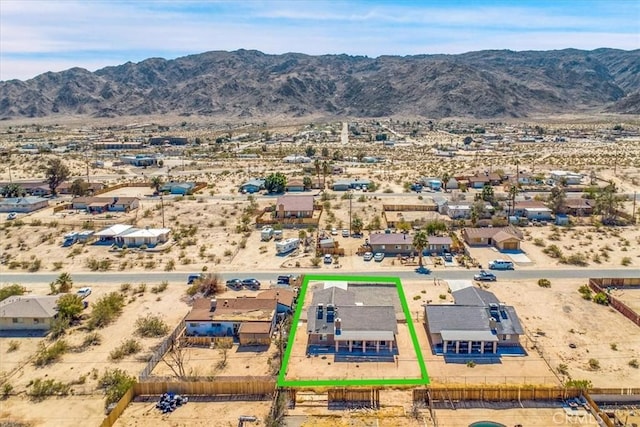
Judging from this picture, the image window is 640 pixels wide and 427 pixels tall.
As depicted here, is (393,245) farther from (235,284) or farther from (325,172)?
(325,172)

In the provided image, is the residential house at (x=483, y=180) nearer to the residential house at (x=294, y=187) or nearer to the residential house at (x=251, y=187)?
the residential house at (x=294, y=187)

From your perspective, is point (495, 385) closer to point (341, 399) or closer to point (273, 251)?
point (341, 399)

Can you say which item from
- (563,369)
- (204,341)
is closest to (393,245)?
(563,369)

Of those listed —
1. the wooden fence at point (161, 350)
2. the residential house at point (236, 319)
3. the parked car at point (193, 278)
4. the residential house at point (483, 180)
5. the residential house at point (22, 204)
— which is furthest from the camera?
the residential house at point (483, 180)

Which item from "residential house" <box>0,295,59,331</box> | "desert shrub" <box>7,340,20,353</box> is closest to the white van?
"residential house" <box>0,295,59,331</box>

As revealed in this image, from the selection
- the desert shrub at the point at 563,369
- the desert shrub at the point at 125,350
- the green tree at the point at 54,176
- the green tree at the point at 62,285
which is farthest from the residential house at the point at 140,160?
the desert shrub at the point at 563,369

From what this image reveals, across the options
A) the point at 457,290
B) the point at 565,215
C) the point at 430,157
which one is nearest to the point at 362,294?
the point at 457,290
